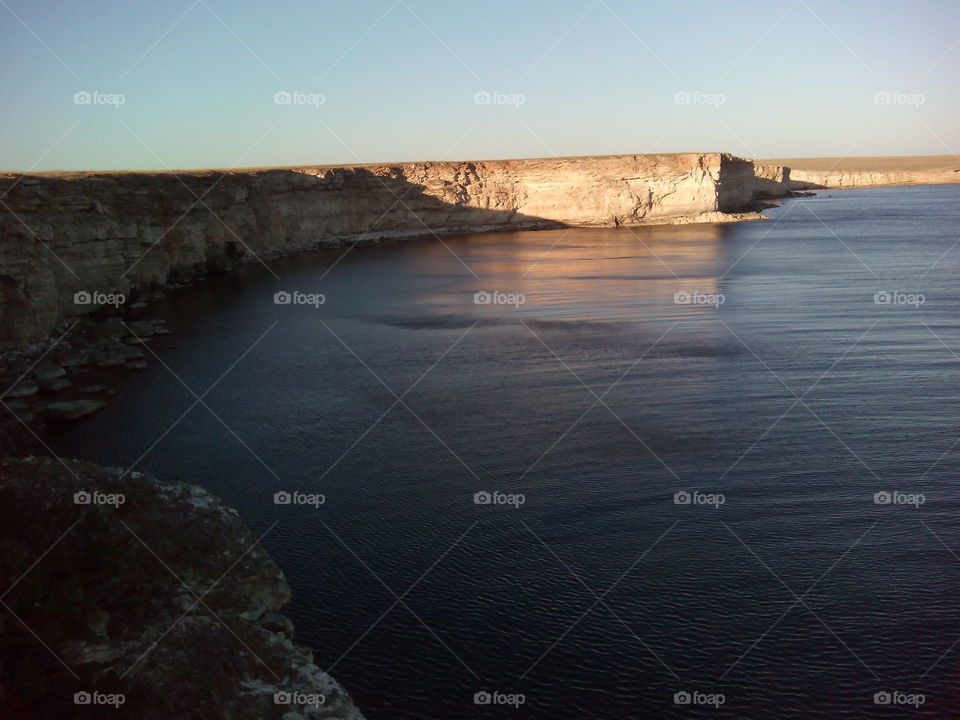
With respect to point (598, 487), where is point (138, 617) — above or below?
below

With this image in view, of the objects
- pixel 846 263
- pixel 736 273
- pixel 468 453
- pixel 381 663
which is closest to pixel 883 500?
pixel 468 453

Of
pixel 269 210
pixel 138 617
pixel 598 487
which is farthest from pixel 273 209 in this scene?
pixel 138 617

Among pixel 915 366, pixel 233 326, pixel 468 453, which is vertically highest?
pixel 233 326

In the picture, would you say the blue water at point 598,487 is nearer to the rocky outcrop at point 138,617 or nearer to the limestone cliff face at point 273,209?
the rocky outcrop at point 138,617

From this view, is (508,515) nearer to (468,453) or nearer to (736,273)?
(468,453)

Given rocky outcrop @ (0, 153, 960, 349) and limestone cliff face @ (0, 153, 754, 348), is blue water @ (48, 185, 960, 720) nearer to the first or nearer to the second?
rocky outcrop @ (0, 153, 960, 349)

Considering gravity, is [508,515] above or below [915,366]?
below

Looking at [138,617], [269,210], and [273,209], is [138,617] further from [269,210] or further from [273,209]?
[273,209]

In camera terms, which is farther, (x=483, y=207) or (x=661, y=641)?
(x=483, y=207)

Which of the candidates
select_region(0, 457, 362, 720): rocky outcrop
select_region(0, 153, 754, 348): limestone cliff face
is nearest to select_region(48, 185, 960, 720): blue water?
select_region(0, 457, 362, 720): rocky outcrop
